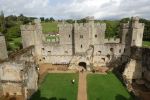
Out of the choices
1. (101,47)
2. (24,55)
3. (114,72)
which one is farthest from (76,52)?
(24,55)

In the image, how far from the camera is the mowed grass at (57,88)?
74.2 ft

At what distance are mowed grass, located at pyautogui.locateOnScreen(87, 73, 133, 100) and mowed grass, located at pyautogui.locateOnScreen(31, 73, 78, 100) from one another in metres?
2.22

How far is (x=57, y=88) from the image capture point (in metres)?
25.2

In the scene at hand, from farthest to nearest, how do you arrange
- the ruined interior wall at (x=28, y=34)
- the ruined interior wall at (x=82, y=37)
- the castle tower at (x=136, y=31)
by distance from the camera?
the ruined interior wall at (x=28, y=34)
the ruined interior wall at (x=82, y=37)
the castle tower at (x=136, y=31)

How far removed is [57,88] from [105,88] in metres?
6.73

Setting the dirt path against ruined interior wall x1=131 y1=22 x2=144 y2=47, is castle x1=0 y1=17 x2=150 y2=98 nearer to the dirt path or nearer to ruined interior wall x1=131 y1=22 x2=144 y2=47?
ruined interior wall x1=131 y1=22 x2=144 y2=47

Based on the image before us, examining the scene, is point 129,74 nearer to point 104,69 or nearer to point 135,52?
point 135,52

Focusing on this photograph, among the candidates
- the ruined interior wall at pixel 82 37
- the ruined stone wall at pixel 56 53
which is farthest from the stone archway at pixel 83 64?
the ruined stone wall at pixel 56 53

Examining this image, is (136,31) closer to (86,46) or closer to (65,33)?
(86,46)

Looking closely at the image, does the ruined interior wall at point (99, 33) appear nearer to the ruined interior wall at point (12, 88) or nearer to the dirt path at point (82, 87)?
the dirt path at point (82, 87)

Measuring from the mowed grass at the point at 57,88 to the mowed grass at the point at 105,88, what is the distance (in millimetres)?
2221

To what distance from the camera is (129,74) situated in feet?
90.9

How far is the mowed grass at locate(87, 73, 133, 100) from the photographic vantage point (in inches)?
892

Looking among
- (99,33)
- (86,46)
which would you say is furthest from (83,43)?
(99,33)
